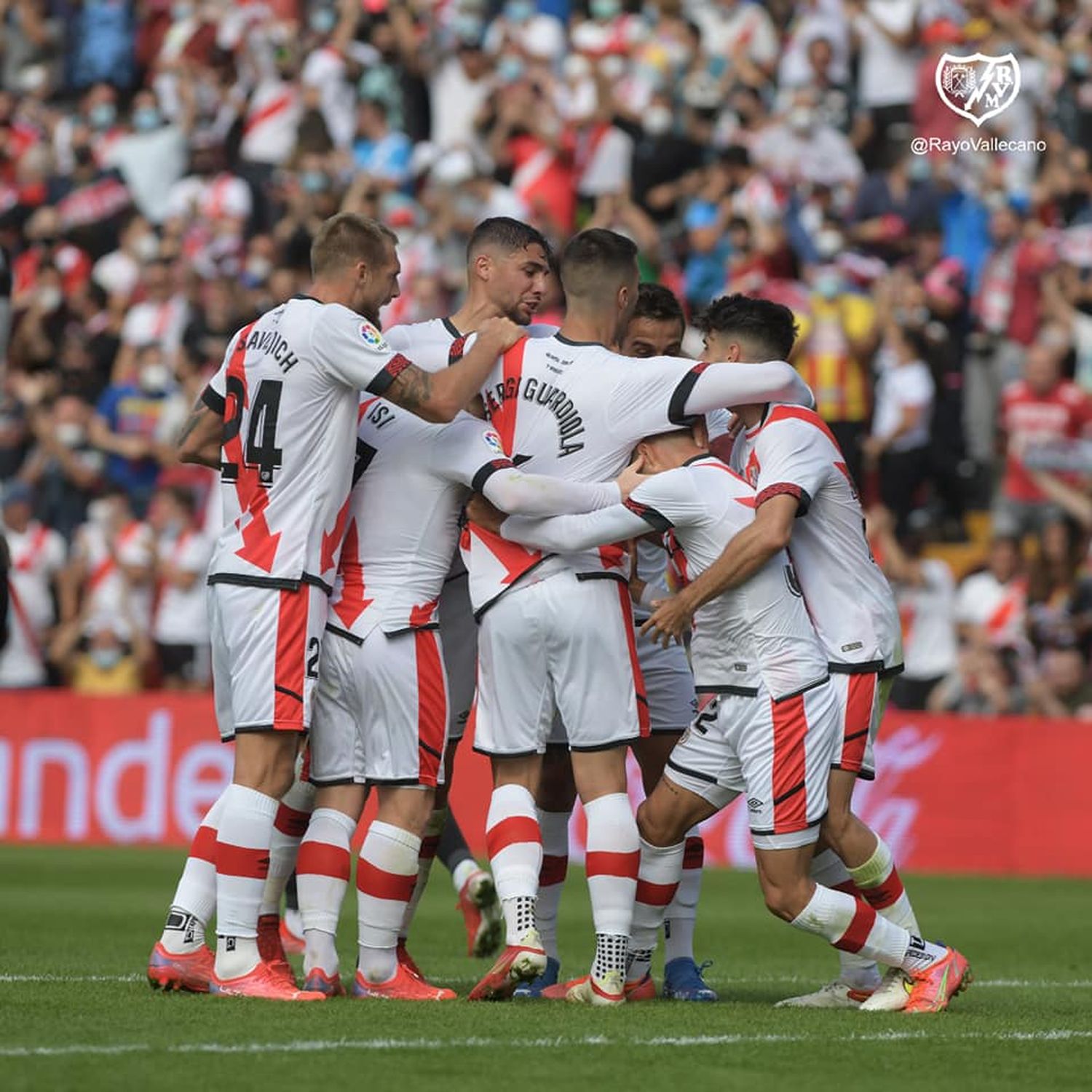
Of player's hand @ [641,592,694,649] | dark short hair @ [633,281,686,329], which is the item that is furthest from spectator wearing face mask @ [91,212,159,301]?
player's hand @ [641,592,694,649]

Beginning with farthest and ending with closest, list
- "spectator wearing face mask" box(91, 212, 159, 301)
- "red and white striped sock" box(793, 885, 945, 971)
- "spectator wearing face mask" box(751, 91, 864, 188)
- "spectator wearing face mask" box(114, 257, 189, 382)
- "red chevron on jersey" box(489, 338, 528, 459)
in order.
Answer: "spectator wearing face mask" box(91, 212, 159, 301)
"spectator wearing face mask" box(114, 257, 189, 382)
"spectator wearing face mask" box(751, 91, 864, 188)
"red chevron on jersey" box(489, 338, 528, 459)
"red and white striped sock" box(793, 885, 945, 971)

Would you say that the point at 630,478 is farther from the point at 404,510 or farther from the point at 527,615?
the point at 404,510

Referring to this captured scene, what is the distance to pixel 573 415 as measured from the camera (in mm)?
8297

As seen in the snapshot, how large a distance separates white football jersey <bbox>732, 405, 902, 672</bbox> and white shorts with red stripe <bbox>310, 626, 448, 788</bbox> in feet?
4.85

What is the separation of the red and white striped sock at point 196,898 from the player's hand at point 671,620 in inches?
68.7

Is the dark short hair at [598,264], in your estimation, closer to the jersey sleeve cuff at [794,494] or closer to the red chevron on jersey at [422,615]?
the jersey sleeve cuff at [794,494]

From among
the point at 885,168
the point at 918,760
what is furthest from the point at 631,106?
the point at 918,760

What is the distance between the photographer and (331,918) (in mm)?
8156

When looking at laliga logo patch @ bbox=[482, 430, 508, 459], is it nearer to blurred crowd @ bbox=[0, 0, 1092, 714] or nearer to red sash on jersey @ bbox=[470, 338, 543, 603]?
red sash on jersey @ bbox=[470, 338, 543, 603]

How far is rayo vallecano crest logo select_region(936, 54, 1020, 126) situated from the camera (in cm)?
1970

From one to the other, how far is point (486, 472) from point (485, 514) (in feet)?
0.79

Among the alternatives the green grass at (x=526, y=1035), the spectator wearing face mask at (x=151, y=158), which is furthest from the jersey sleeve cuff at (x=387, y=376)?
the spectator wearing face mask at (x=151, y=158)

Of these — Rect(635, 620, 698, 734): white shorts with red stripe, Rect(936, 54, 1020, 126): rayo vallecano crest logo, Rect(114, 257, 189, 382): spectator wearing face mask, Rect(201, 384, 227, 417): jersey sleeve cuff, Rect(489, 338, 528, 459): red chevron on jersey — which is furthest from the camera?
Rect(114, 257, 189, 382): spectator wearing face mask

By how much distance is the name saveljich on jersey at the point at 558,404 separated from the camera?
829cm
